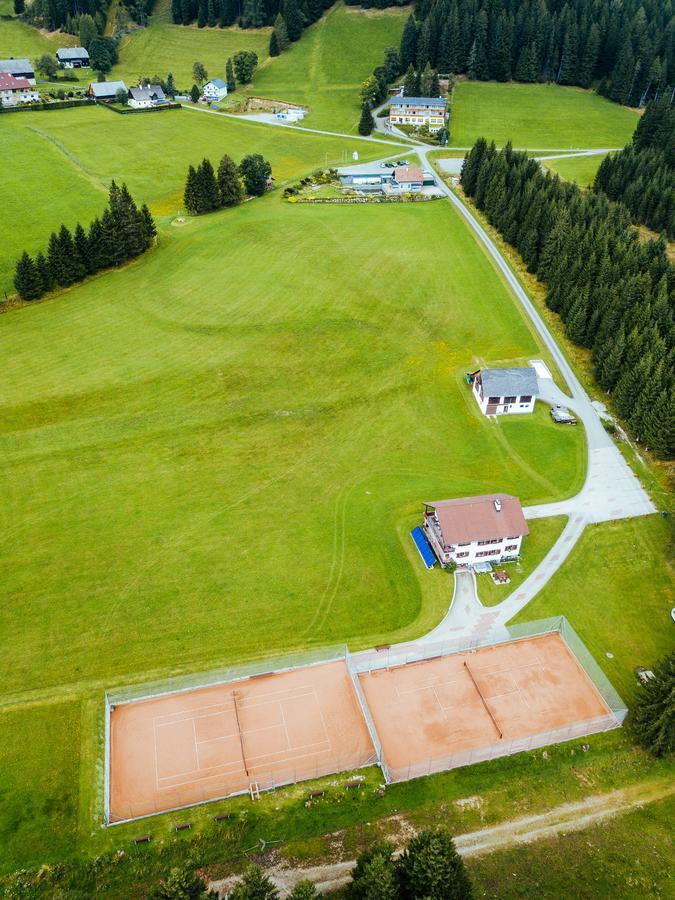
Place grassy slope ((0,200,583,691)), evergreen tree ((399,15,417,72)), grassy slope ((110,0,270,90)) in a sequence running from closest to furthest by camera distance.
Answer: grassy slope ((0,200,583,691)) < evergreen tree ((399,15,417,72)) < grassy slope ((110,0,270,90))

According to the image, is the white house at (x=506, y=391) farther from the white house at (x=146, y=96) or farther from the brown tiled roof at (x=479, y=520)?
the white house at (x=146, y=96)

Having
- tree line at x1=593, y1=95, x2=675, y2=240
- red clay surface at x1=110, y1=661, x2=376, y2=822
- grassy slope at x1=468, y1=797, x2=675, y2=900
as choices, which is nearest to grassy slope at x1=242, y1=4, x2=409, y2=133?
tree line at x1=593, y1=95, x2=675, y2=240

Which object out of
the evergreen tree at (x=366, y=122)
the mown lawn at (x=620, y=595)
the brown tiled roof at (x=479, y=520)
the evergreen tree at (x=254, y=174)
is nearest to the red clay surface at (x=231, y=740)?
the brown tiled roof at (x=479, y=520)

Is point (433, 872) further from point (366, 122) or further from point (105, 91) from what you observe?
point (105, 91)

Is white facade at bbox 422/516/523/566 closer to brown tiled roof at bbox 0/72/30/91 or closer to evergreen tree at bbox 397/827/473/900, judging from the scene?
evergreen tree at bbox 397/827/473/900

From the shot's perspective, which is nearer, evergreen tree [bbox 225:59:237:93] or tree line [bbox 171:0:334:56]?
evergreen tree [bbox 225:59:237:93]

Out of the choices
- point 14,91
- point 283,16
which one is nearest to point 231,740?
point 14,91

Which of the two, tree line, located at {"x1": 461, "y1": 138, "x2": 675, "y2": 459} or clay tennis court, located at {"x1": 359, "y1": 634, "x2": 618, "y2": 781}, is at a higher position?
tree line, located at {"x1": 461, "y1": 138, "x2": 675, "y2": 459}
